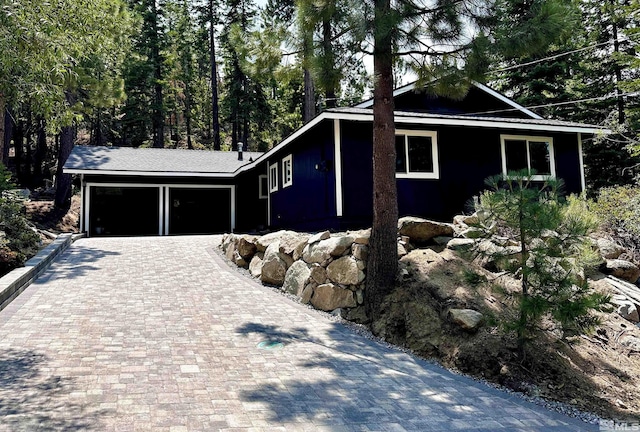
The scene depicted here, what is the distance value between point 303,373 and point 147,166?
14.3 meters

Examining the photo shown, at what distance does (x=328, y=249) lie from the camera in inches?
268

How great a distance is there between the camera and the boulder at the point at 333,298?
6.40 m

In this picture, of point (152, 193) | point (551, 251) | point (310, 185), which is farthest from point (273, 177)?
point (551, 251)

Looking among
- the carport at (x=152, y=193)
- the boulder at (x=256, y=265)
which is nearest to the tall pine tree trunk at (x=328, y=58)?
the boulder at (x=256, y=265)

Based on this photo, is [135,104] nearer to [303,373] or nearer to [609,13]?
[609,13]

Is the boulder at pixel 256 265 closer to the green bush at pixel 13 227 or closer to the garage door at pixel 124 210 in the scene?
the green bush at pixel 13 227

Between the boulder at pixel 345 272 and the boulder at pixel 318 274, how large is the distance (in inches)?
4.2

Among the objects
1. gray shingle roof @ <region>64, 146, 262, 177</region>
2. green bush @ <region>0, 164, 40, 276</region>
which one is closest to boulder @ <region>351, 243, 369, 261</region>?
green bush @ <region>0, 164, 40, 276</region>

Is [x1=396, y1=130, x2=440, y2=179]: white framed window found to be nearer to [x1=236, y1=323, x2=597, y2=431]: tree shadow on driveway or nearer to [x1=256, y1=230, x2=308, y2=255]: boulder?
[x1=256, y1=230, x2=308, y2=255]: boulder

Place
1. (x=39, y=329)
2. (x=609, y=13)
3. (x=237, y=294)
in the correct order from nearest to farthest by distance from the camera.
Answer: (x=39, y=329), (x=237, y=294), (x=609, y=13)

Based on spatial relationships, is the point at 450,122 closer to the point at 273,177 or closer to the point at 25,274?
the point at 273,177

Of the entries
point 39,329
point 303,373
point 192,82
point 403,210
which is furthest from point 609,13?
point 192,82

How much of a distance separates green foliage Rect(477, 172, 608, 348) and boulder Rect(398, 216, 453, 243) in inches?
113

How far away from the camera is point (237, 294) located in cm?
702
